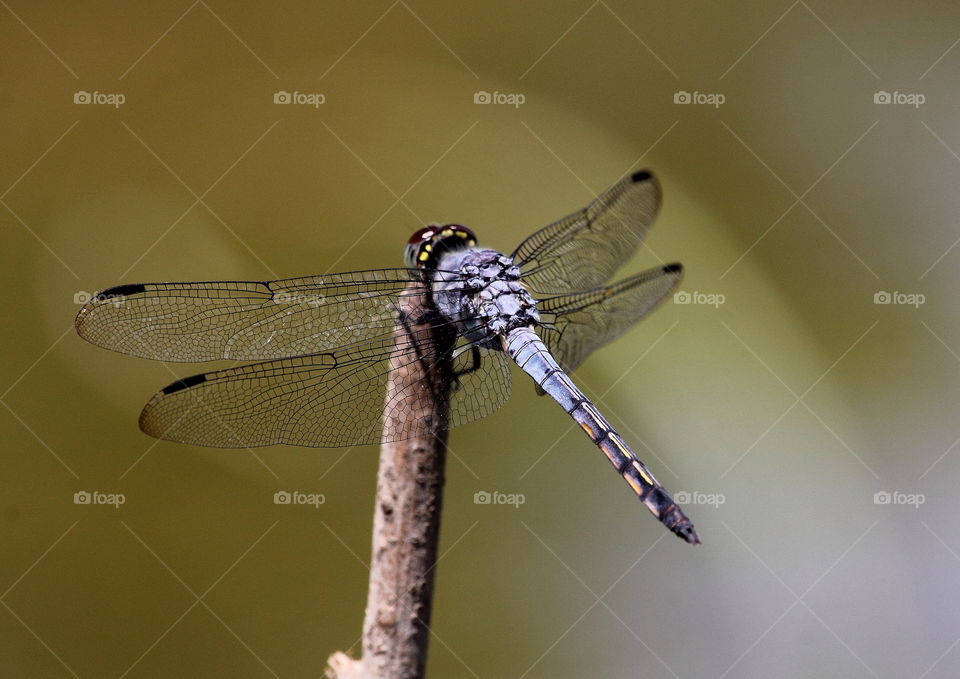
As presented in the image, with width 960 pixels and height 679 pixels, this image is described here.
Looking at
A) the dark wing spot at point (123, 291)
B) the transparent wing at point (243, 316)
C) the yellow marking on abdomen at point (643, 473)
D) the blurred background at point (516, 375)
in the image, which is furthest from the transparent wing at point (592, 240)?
the dark wing spot at point (123, 291)

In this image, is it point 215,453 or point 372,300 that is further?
point 215,453

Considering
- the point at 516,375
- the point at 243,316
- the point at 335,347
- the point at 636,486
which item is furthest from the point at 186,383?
the point at 516,375

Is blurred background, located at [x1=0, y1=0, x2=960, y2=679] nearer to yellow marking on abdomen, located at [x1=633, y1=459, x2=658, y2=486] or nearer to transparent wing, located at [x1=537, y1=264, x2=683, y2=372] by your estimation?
transparent wing, located at [x1=537, y1=264, x2=683, y2=372]

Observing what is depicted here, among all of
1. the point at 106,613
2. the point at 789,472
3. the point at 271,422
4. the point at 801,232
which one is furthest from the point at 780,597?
the point at 106,613

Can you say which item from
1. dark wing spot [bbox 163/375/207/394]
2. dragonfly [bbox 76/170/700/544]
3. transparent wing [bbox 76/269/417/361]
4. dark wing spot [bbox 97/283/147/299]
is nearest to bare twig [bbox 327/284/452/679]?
dragonfly [bbox 76/170/700/544]

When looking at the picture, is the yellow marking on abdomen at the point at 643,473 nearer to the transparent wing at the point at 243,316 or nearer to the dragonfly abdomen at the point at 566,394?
the dragonfly abdomen at the point at 566,394

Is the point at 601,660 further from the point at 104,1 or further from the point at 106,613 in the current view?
the point at 104,1
